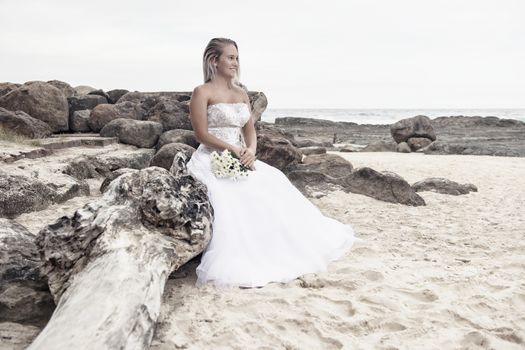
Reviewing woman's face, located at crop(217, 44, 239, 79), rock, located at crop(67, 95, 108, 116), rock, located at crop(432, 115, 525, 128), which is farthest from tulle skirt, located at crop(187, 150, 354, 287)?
rock, located at crop(432, 115, 525, 128)

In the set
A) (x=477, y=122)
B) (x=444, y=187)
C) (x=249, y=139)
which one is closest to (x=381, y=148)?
(x=444, y=187)

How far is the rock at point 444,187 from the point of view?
329 inches

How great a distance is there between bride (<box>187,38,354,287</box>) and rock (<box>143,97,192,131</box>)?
15.2ft

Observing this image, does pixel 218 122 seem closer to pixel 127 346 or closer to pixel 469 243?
pixel 127 346

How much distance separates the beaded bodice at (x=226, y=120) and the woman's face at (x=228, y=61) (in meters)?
0.33

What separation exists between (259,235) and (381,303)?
120 cm

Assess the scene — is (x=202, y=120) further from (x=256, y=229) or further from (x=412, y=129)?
(x=412, y=129)

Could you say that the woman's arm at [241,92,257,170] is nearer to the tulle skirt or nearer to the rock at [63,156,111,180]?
the tulle skirt

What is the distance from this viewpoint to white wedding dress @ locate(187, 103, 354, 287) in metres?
3.68

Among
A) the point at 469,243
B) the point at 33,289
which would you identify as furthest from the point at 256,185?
the point at 469,243

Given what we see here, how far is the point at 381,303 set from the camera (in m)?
3.28

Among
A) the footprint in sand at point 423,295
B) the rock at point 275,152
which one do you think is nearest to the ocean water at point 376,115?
the rock at point 275,152

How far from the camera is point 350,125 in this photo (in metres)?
40.1

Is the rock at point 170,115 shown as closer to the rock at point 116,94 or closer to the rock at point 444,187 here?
the rock at point 116,94
